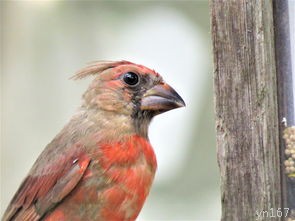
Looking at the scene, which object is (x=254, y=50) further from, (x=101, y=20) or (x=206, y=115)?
(x=101, y=20)

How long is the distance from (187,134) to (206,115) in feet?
0.74

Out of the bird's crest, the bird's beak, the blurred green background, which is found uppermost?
the blurred green background

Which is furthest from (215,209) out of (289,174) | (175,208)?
(289,174)

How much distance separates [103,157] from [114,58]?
301 centimetres

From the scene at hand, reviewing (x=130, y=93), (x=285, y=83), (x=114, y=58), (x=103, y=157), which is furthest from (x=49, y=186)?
(x=114, y=58)

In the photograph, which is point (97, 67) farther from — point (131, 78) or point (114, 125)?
point (114, 125)

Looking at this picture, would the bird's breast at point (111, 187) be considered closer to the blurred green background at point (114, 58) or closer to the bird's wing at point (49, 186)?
the bird's wing at point (49, 186)

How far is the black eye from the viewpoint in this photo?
11.6 ft

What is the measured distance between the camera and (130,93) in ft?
11.6

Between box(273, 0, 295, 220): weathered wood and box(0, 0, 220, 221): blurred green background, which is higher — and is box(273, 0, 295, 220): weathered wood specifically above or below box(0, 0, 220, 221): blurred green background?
below

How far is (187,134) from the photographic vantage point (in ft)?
19.4

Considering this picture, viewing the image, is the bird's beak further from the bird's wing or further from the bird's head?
the bird's wing

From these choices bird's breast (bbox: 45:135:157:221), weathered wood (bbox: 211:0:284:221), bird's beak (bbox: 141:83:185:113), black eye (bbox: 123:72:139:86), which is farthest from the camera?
black eye (bbox: 123:72:139:86)

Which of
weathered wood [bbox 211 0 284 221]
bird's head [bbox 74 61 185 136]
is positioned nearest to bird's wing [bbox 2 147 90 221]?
bird's head [bbox 74 61 185 136]
